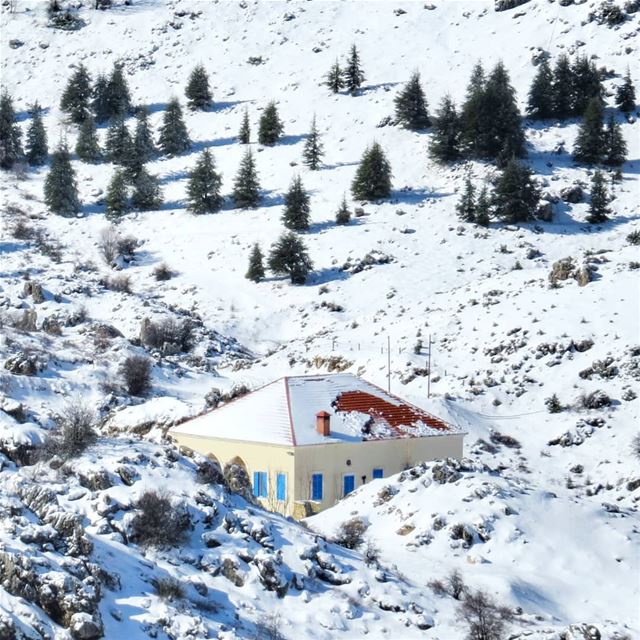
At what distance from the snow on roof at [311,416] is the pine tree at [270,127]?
5085cm

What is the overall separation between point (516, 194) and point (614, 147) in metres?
11.1

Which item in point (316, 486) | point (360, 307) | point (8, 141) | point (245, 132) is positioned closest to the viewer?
point (316, 486)

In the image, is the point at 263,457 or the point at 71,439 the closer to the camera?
the point at 71,439

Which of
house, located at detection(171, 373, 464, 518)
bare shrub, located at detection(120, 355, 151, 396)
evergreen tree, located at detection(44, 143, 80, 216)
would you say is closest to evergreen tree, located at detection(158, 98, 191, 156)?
evergreen tree, located at detection(44, 143, 80, 216)

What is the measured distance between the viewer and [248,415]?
38812mm

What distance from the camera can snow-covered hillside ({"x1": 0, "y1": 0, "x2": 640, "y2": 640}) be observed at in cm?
2464

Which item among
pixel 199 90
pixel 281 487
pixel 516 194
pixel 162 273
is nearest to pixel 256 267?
pixel 162 273

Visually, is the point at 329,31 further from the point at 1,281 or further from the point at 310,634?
the point at 310,634

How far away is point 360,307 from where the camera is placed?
2569 inches

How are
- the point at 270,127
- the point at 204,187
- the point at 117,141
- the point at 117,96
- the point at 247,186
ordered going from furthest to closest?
1. the point at 117,96
2. the point at 270,127
3. the point at 117,141
4. the point at 204,187
5. the point at 247,186

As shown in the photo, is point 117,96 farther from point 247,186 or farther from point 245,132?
point 247,186

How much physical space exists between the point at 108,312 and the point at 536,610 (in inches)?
1704

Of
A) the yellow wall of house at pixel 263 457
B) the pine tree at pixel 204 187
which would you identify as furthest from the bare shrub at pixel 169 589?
the pine tree at pixel 204 187

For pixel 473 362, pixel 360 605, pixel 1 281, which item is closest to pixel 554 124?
pixel 473 362
